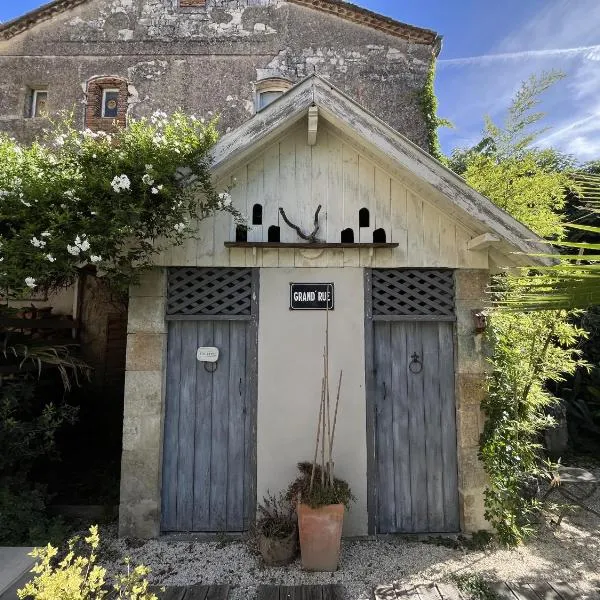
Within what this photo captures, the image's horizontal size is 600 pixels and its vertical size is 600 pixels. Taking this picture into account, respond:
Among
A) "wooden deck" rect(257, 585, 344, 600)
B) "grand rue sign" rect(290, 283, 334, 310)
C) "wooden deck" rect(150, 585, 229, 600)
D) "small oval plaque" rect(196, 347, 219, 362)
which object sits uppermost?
"grand rue sign" rect(290, 283, 334, 310)

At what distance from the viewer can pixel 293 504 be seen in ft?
13.6

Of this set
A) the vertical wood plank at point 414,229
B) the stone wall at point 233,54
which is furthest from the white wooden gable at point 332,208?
the stone wall at point 233,54

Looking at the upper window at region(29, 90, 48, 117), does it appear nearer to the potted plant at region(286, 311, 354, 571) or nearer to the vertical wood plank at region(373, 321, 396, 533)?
the vertical wood plank at region(373, 321, 396, 533)

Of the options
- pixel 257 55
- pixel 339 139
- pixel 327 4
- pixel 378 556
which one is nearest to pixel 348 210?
pixel 339 139

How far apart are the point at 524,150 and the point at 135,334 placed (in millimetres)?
5737

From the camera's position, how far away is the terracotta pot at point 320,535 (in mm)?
3838

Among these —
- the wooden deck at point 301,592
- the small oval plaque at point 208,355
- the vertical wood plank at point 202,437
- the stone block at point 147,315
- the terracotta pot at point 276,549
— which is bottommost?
the wooden deck at point 301,592

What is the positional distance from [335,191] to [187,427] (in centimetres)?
300

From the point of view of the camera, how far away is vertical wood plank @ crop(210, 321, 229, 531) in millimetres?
4480

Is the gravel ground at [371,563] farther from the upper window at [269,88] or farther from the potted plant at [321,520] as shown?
the upper window at [269,88]

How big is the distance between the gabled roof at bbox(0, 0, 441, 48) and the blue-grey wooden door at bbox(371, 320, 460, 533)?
23.0 ft

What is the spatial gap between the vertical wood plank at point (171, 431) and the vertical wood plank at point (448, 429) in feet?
9.29

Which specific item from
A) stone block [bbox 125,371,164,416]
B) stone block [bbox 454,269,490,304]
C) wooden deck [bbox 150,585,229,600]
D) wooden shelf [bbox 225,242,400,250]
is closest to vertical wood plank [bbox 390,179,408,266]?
wooden shelf [bbox 225,242,400,250]

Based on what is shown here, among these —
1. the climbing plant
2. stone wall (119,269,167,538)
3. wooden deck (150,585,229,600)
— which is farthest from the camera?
the climbing plant
